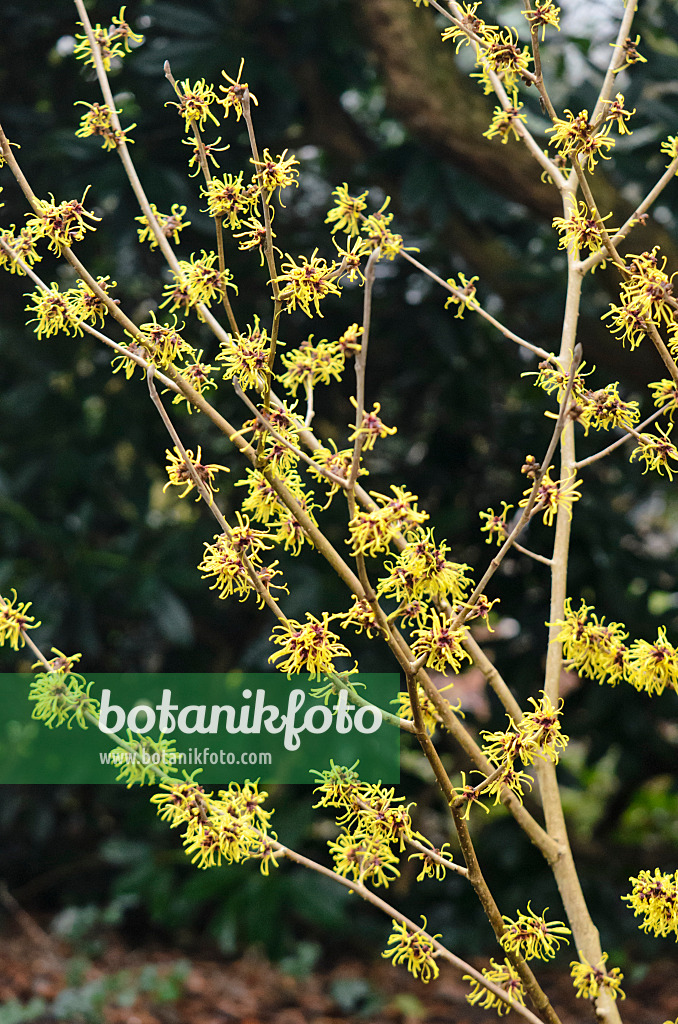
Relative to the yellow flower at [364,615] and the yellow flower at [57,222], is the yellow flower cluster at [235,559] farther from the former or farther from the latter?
the yellow flower at [57,222]

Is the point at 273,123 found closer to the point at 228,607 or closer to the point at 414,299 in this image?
the point at 414,299

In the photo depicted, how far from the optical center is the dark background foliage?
191 cm

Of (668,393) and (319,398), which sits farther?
(319,398)

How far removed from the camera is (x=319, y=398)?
2334 millimetres

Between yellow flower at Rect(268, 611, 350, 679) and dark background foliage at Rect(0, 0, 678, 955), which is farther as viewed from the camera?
dark background foliage at Rect(0, 0, 678, 955)

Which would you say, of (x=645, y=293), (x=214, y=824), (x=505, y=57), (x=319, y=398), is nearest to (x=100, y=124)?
(x=505, y=57)

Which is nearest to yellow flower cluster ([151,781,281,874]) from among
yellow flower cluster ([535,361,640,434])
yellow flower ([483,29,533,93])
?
yellow flower cluster ([535,361,640,434])

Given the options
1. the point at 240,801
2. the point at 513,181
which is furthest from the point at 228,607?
the point at 240,801

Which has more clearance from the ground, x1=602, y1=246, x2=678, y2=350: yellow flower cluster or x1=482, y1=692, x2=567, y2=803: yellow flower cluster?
x1=602, y1=246, x2=678, y2=350: yellow flower cluster

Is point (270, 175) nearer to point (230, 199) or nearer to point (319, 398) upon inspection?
point (230, 199)

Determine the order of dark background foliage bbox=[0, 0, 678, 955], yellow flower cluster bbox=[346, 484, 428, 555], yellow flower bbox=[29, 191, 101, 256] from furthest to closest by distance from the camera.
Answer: dark background foliage bbox=[0, 0, 678, 955] < yellow flower bbox=[29, 191, 101, 256] < yellow flower cluster bbox=[346, 484, 428, 555]

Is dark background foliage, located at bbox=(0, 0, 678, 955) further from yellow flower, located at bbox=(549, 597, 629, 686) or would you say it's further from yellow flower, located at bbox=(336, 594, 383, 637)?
yellow flower, located at bbox=(336, 594, 383, 637)

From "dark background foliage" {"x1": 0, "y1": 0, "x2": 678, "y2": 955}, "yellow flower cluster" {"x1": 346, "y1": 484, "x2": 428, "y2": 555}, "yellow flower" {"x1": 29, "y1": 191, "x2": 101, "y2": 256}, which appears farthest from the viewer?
"dark background foliage" {"x1": 0, "y1": 0, "x2": 678, "y2": 955}

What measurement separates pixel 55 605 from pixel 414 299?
1.13 metres
